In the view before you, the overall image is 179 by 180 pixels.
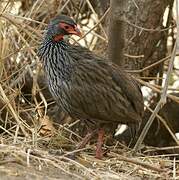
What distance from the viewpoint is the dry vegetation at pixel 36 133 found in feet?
13.6

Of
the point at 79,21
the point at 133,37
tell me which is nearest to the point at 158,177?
the point at 133,37

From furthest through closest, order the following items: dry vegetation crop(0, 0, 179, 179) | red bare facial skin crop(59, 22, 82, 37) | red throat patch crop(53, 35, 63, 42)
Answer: red throat patch crop(53, 35, 63, 42) → red bare facial skin crop(59, 22, 82, 37) → dry vegetation crop(0, 0, 179, 179)

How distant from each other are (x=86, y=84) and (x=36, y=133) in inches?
21.4

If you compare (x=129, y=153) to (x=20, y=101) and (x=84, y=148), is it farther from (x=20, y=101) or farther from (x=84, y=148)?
(x=20, y=101)

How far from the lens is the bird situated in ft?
15.5

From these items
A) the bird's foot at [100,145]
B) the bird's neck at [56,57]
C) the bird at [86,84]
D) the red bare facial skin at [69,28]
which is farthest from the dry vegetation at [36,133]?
the red bare facial skin at [69,28]

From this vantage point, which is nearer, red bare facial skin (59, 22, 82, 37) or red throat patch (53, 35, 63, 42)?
red bare facial skin (59, 22, 82, 37)

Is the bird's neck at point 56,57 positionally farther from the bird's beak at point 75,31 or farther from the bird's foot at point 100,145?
the bird's foot at point 100,145

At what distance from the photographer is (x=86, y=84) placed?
4.73 meters

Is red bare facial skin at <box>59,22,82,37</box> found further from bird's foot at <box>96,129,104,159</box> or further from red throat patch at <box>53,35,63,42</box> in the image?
bird's foot at <box>96,129,104,159</box>

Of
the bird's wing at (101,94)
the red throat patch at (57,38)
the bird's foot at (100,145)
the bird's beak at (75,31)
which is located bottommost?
the bird's foot at (100,145)

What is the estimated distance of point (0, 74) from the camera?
5.41m

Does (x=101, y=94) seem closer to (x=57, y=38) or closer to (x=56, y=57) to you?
(x=56, y=57)

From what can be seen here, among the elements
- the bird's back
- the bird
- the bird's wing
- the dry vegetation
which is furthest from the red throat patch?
the dry vegetation
